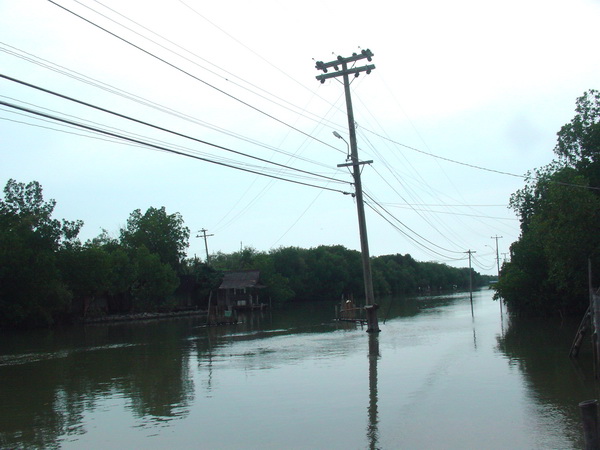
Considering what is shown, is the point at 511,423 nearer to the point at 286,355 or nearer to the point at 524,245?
the point at 286,355

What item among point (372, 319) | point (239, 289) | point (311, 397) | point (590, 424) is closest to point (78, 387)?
point (311, 397)

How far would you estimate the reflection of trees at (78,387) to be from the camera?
1289cm

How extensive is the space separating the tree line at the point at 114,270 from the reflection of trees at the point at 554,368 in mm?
40653

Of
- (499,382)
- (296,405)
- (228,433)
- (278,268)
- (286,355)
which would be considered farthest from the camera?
(278,268)

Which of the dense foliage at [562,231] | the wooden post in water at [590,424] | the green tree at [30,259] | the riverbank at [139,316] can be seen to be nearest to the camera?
the wooden post in water at [590,424]

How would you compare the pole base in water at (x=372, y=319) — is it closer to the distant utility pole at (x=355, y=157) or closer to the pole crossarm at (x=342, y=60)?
the distant utility pole at (x=355, y=157)

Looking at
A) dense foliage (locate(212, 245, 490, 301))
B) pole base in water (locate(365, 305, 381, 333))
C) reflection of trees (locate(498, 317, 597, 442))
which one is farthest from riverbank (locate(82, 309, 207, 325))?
reflection of trees (locate(498, 317, 597, 442))

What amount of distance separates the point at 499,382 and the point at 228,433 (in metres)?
7.79

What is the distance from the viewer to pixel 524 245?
151 feet

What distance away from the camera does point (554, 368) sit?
18.0 m

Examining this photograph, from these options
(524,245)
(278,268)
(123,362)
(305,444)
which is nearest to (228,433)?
(305,444)

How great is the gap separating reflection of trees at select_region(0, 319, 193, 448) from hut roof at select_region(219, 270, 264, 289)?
5428 cm

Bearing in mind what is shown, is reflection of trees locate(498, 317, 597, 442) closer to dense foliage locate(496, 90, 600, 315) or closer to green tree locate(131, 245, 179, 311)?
dense foliage locate(496, 90, 600, 315)

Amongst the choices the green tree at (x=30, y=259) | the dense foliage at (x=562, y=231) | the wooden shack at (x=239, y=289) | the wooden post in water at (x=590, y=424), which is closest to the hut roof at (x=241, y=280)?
the wooden shack at (x=239, y=289)
